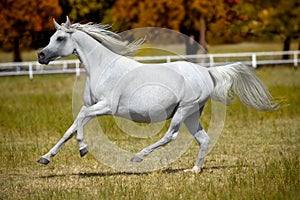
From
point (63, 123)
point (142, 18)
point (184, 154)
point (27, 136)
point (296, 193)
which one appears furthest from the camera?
point (142, 18)

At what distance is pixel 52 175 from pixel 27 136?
4.38 m

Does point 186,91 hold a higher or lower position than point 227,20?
higher

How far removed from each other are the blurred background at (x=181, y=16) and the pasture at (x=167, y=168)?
16180 mm

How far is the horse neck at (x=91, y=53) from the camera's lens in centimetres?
984

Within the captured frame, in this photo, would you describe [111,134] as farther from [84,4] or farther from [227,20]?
[227,20]

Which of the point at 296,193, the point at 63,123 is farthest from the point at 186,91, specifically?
the point at 63,123

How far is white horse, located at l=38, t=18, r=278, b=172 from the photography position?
9.52 m

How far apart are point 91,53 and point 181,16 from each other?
2731 centimetres

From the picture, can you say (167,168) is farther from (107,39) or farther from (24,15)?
(24,15)

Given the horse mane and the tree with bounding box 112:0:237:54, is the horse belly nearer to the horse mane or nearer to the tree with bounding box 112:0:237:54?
the horse mane

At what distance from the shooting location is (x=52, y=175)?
9.84 metres

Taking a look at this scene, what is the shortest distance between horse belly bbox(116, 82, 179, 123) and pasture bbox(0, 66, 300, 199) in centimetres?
70

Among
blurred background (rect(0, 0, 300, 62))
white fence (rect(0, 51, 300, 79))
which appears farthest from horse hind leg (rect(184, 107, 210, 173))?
blurred background (rect(0, 0, 300, 62))

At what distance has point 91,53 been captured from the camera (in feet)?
32.5
